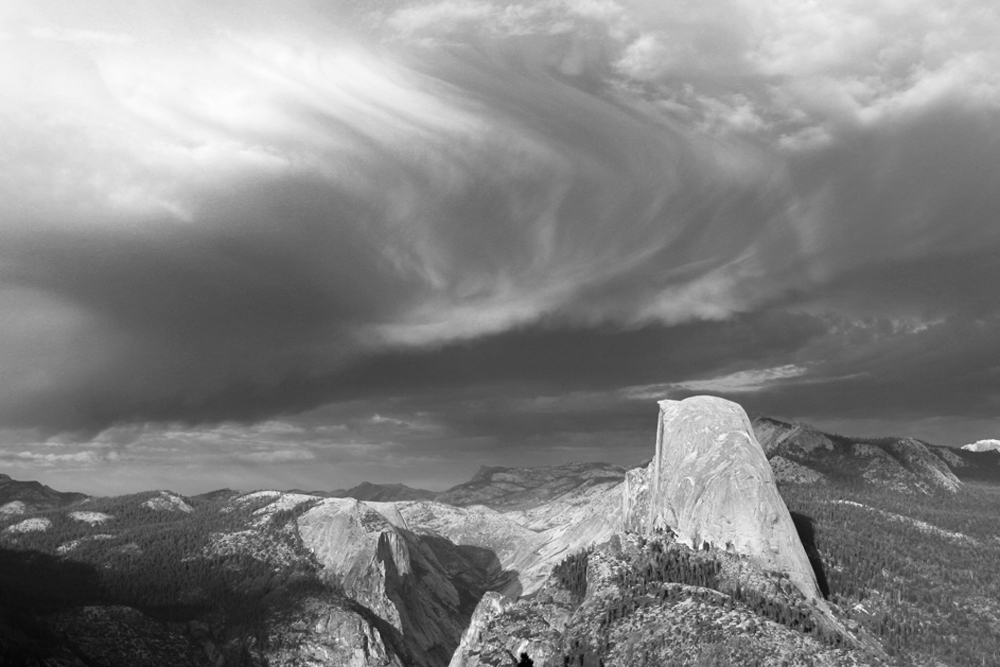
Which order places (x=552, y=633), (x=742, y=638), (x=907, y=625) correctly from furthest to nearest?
(x=907, y=625), (x=552, y=633), (x=742, y=638)

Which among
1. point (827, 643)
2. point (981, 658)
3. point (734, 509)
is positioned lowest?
point (981, 658)

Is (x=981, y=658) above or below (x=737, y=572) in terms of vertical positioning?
below

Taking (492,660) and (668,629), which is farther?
(492,660)

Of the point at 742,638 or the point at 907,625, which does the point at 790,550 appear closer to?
the point at 907,625

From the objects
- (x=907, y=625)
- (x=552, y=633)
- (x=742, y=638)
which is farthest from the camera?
(x=907, y=625)

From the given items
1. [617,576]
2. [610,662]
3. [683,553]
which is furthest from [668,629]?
[683,553]

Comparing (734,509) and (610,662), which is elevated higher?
(734,509)

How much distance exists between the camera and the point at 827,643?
155 metres

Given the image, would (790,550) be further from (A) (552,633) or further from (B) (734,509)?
(A) (552,633)

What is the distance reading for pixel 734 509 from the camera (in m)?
198

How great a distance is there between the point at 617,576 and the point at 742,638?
129 feet

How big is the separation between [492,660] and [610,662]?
37.0 m

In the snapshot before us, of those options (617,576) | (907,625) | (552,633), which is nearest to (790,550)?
(907,625)

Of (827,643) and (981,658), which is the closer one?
(827,643)
